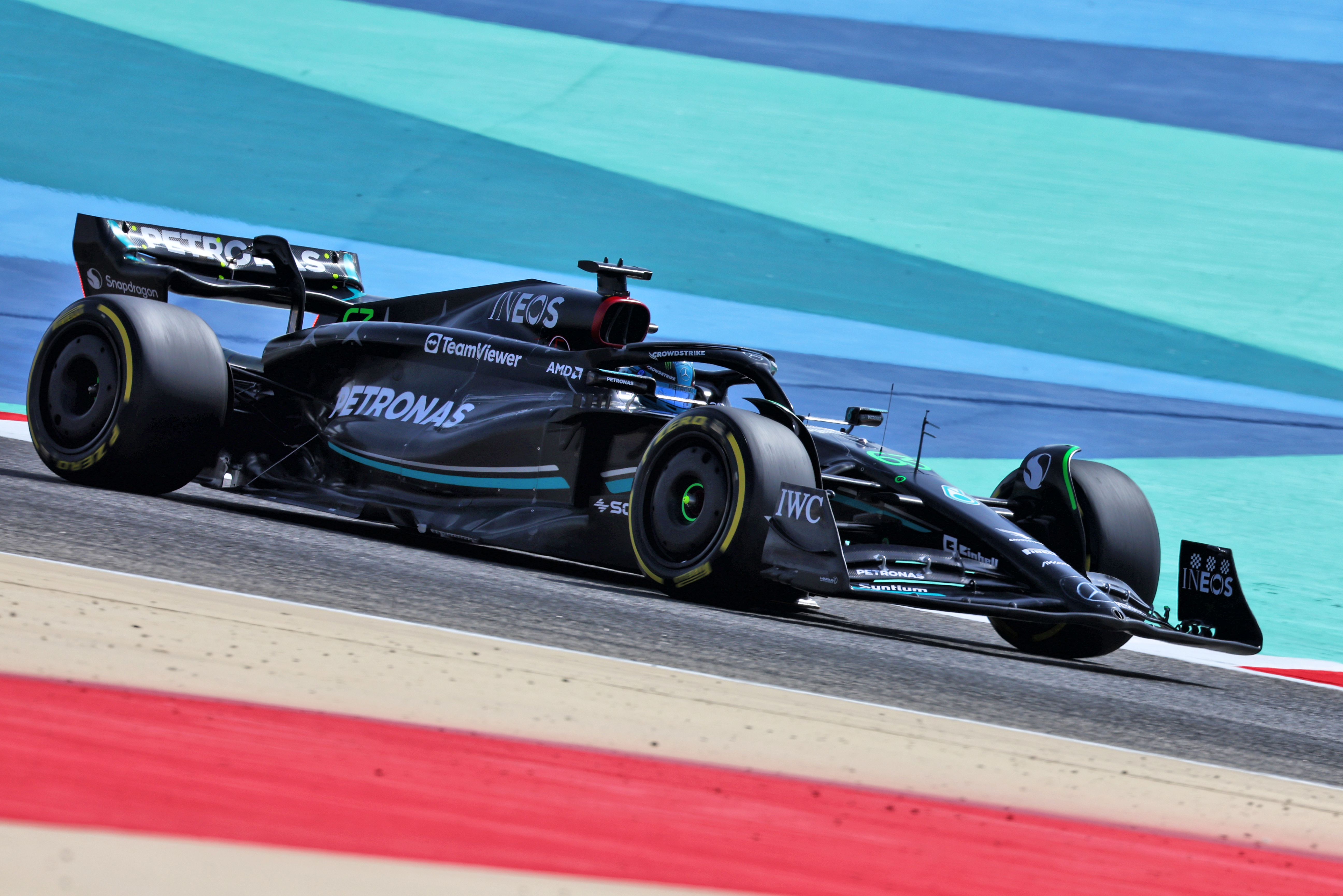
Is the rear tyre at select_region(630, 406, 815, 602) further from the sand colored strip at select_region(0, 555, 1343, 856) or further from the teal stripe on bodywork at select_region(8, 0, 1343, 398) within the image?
the teal stripe on bodywork at select_region(8, 0, 1343, 398)

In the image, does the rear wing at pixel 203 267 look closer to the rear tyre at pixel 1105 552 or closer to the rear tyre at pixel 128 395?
the rear tyre at pixel 128 395

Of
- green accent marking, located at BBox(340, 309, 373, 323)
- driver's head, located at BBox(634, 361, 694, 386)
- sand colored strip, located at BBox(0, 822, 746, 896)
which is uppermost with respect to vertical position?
green accent marking, located at BBox(340, 309, 373, 323)

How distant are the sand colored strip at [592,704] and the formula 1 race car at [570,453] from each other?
1.91 metres

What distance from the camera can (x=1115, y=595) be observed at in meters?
6.94

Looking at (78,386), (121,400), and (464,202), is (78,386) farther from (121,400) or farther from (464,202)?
(464,202)

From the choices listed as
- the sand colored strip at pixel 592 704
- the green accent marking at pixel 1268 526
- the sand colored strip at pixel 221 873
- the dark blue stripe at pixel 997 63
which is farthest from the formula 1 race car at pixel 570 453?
the dark blue stripe at pixel 997 63

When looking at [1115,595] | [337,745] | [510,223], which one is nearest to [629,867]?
[337,745]

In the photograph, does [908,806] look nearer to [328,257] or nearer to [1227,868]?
[1227,868]

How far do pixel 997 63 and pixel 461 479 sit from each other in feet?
59.8

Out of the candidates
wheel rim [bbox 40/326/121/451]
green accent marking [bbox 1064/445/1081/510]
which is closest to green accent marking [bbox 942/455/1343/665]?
green accent marking [bbox 1064/445/1081/510]

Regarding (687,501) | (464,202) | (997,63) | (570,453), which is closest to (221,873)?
(687,501)

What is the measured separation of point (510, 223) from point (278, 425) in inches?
384

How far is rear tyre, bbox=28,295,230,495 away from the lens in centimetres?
771

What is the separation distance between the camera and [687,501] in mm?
6832
